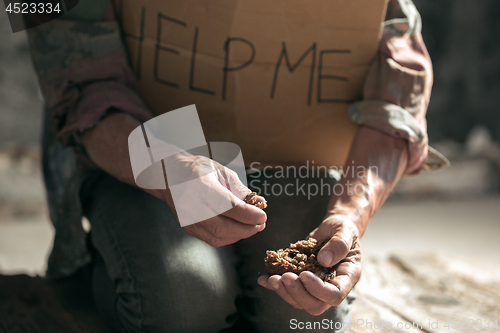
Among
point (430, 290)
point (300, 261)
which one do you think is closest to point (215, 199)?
point (300, 261)

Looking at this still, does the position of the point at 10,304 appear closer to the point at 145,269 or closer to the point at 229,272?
the point at 145,269

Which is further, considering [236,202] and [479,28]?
[479,28]

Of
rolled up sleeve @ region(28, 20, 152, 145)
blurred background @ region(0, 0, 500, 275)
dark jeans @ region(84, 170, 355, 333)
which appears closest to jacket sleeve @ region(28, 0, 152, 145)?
rolled up sleeve @ region(28, 20, 152, 145)

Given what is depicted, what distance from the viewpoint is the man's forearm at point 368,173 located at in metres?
0.75

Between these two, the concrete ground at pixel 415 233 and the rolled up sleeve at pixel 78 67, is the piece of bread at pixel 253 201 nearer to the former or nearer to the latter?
the rolled up sleeve at pixel 78 67

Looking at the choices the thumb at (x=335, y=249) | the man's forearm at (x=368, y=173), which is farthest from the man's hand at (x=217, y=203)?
the man's forearm at (x=368, y=173)

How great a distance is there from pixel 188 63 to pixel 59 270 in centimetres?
55

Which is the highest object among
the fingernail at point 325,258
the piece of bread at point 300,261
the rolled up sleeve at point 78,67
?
the rolled up sleeve at point 78,67

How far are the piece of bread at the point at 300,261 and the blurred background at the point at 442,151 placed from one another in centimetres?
89

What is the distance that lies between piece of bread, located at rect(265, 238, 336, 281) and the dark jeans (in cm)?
14

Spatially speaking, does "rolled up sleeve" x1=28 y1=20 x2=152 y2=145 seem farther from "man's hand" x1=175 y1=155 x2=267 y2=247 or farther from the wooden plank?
the wooden plank

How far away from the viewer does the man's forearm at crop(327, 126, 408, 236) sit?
2.48 ft

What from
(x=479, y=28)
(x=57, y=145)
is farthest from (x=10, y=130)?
(x=479, y=28)

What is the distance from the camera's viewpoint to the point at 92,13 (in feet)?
2.80
